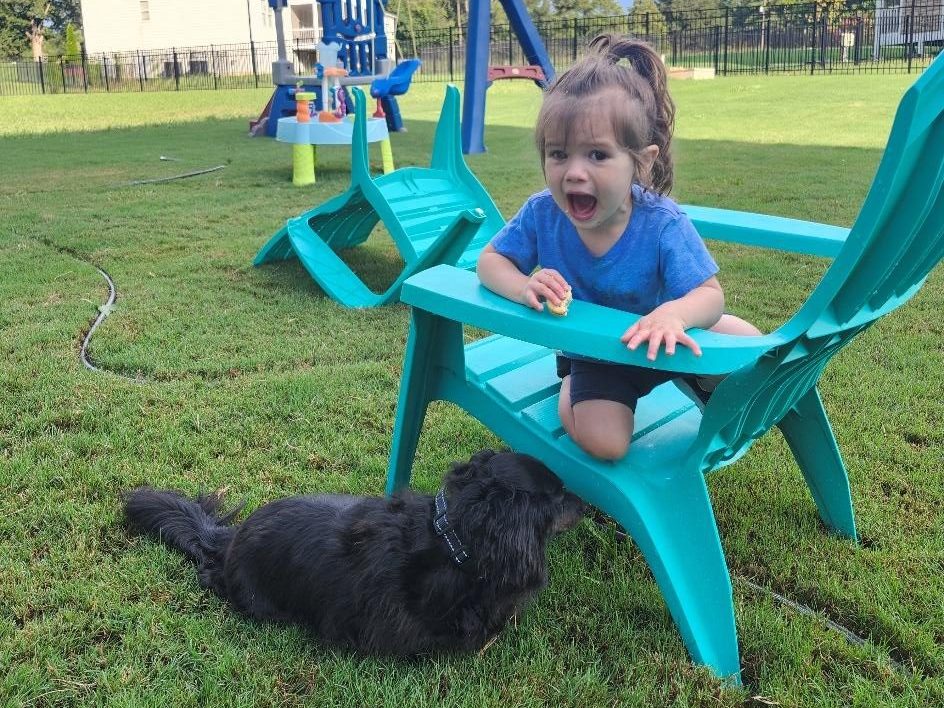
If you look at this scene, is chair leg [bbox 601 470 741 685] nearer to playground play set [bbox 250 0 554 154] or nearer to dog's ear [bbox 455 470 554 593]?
dog's ear [bbox 455 470 554 593]

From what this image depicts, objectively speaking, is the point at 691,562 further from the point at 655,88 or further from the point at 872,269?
the point at 655,88

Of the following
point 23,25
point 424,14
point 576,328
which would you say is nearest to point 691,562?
point 576,328

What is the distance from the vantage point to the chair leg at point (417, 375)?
229 centimetres

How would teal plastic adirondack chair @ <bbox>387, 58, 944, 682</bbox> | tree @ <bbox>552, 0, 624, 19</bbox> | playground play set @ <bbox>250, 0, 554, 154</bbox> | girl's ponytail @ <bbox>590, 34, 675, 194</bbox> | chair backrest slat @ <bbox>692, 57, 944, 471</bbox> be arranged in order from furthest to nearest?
1. tree @ <bbox>552, 0, 624, 19</bbox>
2. playground play set @ <bbox>250, 0, 554, 154</bbox>
3. girl's ponytail @ <bbox>590, 34, 675, 194</bbox>
4. teal plastic adirondack chair @ <bbox>387, 58, 944, 682</bbox>
5. chair backrest slat @ <bbox>692, 57, 944, 471</bbox>

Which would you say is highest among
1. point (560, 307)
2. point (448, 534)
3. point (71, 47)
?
point (71, 47)

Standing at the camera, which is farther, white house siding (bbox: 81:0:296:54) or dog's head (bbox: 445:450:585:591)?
white house siding (bbox: 81:0:296:54)

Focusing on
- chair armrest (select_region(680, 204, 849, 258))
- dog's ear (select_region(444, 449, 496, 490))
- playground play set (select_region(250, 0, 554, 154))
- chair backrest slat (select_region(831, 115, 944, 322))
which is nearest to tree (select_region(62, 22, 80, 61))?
playground play set (select_region(250, 0, 554, 154))

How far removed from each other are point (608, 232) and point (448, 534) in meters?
0.91

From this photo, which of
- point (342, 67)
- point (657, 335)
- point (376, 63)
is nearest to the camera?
point (657, 335)

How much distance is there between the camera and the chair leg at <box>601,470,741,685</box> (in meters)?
1.81

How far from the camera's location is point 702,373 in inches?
62.7

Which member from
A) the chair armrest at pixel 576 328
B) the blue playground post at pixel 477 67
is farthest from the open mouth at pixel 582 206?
the blue playground post at pixel 477 67

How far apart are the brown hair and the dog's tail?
1.41m

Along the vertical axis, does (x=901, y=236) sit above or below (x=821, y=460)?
above
